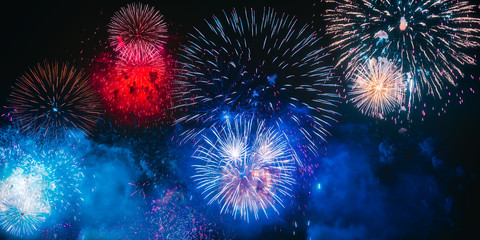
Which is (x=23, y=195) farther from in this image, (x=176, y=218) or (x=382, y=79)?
(x=382, y=79)

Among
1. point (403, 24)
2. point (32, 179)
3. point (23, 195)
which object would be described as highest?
point (403, 24)

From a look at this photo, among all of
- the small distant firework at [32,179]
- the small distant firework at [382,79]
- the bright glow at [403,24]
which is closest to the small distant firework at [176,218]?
the small distant firework at [32,179]

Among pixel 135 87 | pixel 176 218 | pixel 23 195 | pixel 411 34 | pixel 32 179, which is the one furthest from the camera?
pixel 176 218

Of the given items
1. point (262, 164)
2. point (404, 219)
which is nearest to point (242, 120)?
point (262, 164)

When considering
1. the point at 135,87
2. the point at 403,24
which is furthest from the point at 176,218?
the point at 403,24

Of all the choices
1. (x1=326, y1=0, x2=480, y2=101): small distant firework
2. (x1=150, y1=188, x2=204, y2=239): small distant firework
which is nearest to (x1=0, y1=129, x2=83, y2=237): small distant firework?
(x1=150, y1=188, x2=204, y2=239): small distant firework

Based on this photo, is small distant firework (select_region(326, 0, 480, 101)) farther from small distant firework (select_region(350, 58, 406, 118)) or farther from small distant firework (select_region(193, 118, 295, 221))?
small distant firework (select_region(193, 118, 295, 221))
